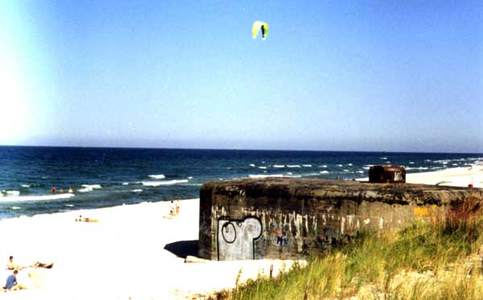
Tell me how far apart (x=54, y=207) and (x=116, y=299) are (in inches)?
994

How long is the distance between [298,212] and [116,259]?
6.21 m

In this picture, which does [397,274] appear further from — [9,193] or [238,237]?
[9,193]

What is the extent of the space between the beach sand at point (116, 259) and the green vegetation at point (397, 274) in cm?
56

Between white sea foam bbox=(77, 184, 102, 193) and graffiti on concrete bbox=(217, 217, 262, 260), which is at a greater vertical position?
graffiti on concrete bbox=(217, 217, 262, 260)

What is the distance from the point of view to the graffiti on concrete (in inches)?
456

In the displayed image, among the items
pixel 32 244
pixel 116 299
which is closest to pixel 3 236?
pixel 32 244

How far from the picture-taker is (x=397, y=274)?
5.57 meters

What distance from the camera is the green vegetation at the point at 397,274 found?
455 centimetres

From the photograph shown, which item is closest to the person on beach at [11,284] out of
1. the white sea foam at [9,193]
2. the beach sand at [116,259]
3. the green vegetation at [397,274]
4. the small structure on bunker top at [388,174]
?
the beach sand at [116,259]

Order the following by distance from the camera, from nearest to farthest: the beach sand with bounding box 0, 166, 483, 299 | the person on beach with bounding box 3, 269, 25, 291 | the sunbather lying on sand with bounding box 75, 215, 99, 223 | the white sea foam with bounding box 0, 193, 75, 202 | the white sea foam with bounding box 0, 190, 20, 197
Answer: the beach sand with bounding box 0, 166, 483, 299 < the person on beach with bounding box 3, 269, 25, 291 < the sunbather lying on sand with bounding box 75, 215, 99, 223 < the white sea foam with bounding box 0, 193, 75, 202 < the white sea foam with bounding box 0, 190, 20, 197

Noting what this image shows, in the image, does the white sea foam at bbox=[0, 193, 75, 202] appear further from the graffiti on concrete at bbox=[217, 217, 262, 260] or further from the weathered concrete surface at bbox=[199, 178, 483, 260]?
the graffiti on concrete at bbox=[217, 217, 262, 260]

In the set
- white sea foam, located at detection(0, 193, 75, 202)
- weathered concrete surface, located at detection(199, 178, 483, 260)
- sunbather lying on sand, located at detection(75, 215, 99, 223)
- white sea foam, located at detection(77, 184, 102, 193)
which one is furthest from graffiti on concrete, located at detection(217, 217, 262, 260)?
white sea foam, located at detection(77, 184, 102, 193)

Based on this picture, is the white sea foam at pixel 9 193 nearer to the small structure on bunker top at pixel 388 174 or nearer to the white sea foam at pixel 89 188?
the white sea foam at pixel 89 188

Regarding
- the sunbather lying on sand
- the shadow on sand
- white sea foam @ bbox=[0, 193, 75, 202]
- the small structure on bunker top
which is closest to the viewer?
the small structure on bunker top
